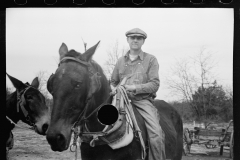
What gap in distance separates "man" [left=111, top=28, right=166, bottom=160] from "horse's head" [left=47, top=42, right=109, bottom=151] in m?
0.39

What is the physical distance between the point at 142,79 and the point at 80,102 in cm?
84

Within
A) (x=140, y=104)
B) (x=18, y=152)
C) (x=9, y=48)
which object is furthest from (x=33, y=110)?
(x=140, y=104)

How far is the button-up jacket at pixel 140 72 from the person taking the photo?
9.32 feet

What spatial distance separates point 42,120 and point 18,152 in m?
0.48

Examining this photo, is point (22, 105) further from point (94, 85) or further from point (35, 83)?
point (94, 85)

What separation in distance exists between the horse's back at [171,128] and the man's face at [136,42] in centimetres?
71

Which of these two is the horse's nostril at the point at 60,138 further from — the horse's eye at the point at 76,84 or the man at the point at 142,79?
the man at the point at 142,79

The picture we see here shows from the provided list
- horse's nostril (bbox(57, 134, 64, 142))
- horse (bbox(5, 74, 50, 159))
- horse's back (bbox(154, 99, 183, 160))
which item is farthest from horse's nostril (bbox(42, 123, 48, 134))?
horse's back (bbox(154, 99, 183, 160))

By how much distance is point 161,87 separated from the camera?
9.57 feet

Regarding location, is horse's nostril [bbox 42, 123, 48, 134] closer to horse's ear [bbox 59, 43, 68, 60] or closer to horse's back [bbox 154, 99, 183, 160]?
horse's ear [bbox 59, 43, 68, 60]

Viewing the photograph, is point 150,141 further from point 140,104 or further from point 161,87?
point 161,87

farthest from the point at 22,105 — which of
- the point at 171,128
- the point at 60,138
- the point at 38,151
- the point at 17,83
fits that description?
the point at 171,128

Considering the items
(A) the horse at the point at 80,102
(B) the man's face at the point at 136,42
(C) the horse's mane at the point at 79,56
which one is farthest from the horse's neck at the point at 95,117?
(B) the man's face at the point at 136,42

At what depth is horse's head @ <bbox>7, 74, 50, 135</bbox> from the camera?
9.37 ft
